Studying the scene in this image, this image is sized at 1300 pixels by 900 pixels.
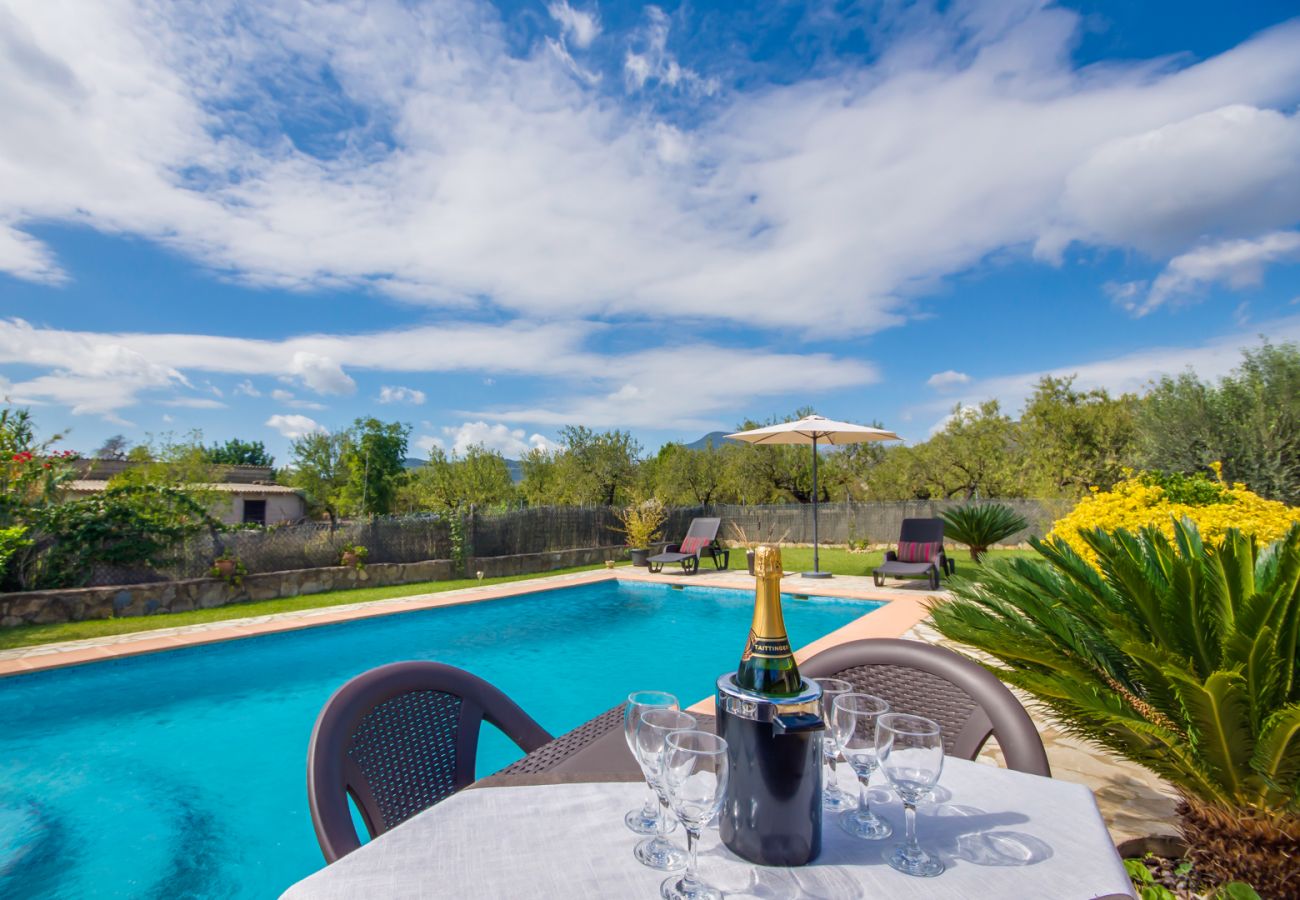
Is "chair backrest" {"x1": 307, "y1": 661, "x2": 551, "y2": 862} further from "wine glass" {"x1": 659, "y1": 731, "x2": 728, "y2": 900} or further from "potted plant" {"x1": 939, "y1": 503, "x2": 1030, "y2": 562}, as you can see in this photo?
"potted plant" {"x1": 939, "y1": 503, "x2": 1030, "y2": 562}

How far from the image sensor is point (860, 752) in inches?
42.3

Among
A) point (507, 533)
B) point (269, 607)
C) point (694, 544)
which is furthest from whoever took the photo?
point (507, 533)

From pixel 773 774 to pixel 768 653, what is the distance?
0.54 ft

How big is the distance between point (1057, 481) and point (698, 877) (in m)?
22.7

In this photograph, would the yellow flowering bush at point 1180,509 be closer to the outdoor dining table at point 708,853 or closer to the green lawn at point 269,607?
the green lawn at point 269,607

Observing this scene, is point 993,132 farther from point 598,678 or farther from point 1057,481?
point 1057,481

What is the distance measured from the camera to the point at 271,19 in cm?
642

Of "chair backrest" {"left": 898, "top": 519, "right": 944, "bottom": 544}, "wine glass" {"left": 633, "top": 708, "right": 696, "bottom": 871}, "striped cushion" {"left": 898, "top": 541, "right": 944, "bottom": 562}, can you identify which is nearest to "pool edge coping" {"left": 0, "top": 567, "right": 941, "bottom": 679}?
"striped cushion" {"left": 898, "top": 541, "right": 944, "bottom": 562}

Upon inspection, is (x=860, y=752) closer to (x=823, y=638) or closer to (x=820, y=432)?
(x=823, y=638)

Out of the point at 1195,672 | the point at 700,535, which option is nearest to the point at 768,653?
the point at 1195,672

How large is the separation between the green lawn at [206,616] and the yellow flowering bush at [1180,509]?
9.08 m

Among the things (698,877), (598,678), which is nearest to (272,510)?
(598,678)

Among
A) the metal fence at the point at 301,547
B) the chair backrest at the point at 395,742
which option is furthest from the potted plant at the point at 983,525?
the chair backrest at the point at 395,742

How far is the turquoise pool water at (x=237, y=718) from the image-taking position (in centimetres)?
335
